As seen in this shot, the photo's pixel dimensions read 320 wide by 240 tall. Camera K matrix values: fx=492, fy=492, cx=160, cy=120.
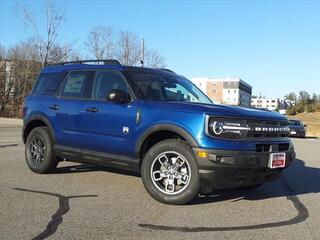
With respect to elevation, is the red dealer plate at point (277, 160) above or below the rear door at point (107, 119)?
below

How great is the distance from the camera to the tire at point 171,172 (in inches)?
245

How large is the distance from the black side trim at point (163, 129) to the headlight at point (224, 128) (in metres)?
0.26

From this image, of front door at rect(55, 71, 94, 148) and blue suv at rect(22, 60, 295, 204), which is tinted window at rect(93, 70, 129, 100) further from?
front door at rect(55, 71, 94, 148)

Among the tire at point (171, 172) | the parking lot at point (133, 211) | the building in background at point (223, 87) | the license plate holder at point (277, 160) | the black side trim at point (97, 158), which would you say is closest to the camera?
the parking lot at point (133, 211)

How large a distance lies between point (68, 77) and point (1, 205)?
285cm

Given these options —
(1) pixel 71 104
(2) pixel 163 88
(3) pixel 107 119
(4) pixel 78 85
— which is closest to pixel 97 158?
(3) pixel 107 119

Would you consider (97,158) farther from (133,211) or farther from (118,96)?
(133,211)

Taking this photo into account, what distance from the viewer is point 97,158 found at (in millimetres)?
7398

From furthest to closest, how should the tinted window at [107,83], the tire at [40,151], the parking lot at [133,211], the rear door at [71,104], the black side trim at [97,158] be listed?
the tire at [40,151] < the rear door at [71,104] < the tinted window at [107,83] < the black side trim at [97,158] < the parking lot at [133,211]

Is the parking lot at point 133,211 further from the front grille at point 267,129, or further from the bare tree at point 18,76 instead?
the bare tree at point 18,76

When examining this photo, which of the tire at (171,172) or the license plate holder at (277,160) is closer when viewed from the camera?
the tire at (171,172)

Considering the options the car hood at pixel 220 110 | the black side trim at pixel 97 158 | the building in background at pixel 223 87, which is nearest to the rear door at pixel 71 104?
the black side trim at pixel 97 158

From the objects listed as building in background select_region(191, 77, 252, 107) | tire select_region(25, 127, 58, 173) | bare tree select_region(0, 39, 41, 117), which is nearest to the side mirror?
tire select_region(25, 127, 58, 173)

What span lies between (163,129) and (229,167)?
1.04 meters
